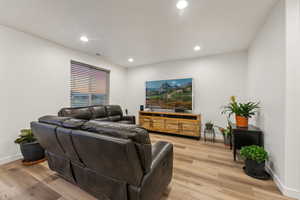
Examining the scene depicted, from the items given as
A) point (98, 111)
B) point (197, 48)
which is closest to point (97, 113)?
point (98, 111)

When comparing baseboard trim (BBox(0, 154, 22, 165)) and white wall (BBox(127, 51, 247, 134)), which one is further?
white wall (BBox(127, 51, 247, 134))

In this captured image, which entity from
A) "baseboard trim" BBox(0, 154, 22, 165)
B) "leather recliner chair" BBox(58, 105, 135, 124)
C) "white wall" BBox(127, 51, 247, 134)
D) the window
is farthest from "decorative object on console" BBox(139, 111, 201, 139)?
"baseboard trim" BBox(0, 154, 22, 165)

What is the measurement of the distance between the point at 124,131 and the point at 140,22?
80.5 inches

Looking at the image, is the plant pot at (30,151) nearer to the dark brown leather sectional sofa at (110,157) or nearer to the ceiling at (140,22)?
the dark brown leather sectional sofa at (110,157)

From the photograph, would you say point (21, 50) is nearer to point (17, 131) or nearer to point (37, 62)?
point (37, 62)

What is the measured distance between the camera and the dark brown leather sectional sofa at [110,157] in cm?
97

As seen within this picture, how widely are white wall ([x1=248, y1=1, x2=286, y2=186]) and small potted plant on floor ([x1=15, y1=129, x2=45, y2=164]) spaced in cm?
396

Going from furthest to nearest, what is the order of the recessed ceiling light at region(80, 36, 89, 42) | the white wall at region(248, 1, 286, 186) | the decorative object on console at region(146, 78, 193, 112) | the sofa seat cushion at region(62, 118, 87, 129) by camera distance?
the decorative object on console at region(146, 78, 193, 112) → the recessed ceiling light at region(80, 36, 89, 42) → the white wall at region(248, 1, 286, 186) → the sofa seat cushion at region(62, 118, 87, 129)

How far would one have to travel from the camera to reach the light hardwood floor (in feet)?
4.91

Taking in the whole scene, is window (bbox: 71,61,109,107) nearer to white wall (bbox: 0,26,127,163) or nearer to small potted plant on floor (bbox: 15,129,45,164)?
white wall (bbox: 0,26,127,163)

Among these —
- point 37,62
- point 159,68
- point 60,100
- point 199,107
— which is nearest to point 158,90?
point 159,68

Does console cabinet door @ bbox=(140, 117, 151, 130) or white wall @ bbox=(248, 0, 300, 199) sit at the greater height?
white wall @ bbox=(248, 0, 300, 199)

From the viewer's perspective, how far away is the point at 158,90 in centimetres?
447

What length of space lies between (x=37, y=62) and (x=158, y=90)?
3417mm
